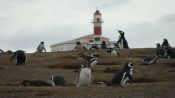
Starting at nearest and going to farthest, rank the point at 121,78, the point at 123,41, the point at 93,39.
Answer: the point at 121,78 → the point at 123,41 → the point at 93,39

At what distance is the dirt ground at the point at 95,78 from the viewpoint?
16.0m

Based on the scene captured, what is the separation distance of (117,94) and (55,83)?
4509 millimetres

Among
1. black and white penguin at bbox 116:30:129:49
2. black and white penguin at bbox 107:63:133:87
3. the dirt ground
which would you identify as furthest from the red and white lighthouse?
black and white penguin at bbox 107:63:133:87

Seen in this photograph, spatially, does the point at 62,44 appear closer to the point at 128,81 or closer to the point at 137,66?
the point at 137,66

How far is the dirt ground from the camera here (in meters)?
16.0

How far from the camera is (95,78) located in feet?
74.4

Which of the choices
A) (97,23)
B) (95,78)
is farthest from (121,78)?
(97,23)

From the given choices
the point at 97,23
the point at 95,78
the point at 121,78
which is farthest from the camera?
the point at 97,23

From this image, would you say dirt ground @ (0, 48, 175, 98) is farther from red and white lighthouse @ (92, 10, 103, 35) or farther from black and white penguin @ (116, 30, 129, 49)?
red and white lighthouse @ (92, 10, 103, 35)

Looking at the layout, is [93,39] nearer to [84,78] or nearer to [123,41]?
[123,41]

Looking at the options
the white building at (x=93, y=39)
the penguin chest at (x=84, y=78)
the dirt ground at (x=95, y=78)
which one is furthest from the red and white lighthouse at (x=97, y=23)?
the penguin chest at (x=84, y=78)

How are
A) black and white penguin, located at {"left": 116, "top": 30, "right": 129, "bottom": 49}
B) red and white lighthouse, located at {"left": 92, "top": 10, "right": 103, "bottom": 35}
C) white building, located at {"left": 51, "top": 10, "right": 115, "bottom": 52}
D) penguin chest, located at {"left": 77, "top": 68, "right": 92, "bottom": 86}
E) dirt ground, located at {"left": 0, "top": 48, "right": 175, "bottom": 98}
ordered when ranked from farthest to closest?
red and white lighthouse, located at {"left": 92, "top": 10, "right": 103, "bottom": 35} < white building, located at {"left": 51, "top": 10, "right": 115, "bottom": 52} < black and white penguin, located at {"left": 116, "top": 30, "right": 129, "bottom": 49} < penguin chest, located at {"left": 77, "top": 68, "right": 92, "bottom": 86} < dirt ground, located at {"left": 0, "top": 48, "right": 175, "bottom": 98}

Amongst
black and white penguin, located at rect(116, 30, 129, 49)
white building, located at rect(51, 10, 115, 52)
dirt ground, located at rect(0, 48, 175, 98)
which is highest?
white building, located at rect(51, 10, 115, 52)

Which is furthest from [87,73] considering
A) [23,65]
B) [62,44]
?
[62,44]
